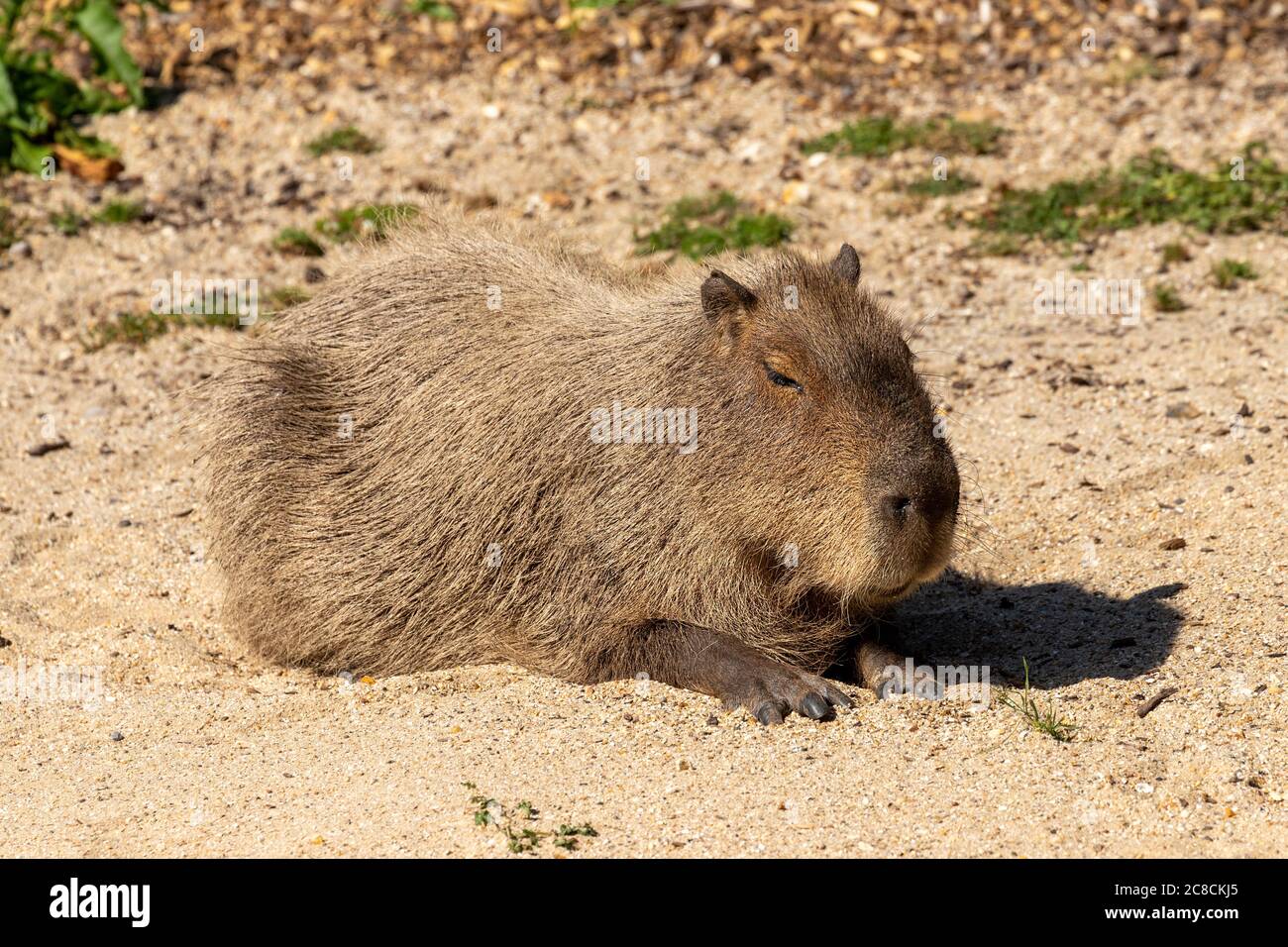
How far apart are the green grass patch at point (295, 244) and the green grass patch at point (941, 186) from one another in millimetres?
3560

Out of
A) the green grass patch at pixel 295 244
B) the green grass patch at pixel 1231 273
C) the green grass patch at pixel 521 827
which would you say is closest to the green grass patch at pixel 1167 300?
the green grass patch at pixel 1231 273

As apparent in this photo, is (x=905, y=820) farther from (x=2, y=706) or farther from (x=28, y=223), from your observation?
(x=28, y=223)

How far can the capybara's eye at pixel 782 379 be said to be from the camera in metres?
4.78

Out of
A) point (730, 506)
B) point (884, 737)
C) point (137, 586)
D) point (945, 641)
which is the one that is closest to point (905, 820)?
point (884, 737)

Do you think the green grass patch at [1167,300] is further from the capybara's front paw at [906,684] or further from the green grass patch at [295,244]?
the green grass patch at [295,244]

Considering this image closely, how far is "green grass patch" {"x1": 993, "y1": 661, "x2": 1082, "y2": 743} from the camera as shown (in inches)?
178

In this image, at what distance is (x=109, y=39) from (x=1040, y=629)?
7.63m

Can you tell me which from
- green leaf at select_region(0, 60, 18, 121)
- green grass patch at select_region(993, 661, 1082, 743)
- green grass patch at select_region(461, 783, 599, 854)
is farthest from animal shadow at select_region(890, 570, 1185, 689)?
green leaf at select_region(0, 60, 18, 121)

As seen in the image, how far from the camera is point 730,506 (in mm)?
4910

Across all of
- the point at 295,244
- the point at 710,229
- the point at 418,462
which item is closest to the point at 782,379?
the point at 418,462

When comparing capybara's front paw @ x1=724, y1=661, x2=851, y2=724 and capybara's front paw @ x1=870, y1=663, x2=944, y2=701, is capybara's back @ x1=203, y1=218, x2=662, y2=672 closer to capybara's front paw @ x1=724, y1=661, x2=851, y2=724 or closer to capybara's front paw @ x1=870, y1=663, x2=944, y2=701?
capybara's front paw @ x1=724, y1=661, x2=851, y2=724

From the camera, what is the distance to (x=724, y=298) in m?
4.94

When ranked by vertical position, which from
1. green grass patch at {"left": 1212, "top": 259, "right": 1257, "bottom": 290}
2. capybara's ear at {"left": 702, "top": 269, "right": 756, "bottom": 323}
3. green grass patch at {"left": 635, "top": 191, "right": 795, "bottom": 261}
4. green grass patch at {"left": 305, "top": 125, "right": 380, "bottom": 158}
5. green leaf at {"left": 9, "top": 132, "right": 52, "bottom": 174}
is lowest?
green leaf at {"left": 9, "top": 132, "right": 52, "bottom": 174}

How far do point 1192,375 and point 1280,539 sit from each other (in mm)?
1736
